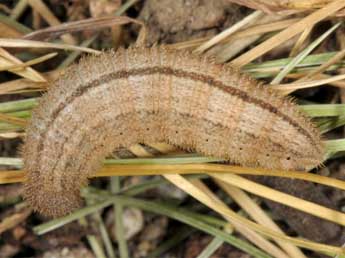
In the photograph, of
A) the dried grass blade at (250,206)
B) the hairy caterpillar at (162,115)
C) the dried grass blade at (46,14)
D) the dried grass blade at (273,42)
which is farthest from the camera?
the dried grass blade at (46,14)

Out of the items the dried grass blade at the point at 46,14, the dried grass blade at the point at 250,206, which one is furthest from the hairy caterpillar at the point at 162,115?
the dried grass blade at the point at 46,14

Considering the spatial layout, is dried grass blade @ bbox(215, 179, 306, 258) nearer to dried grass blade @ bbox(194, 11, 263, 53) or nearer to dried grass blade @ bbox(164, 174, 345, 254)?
dried grass blade @ bbox(164, 174, 345, 254)

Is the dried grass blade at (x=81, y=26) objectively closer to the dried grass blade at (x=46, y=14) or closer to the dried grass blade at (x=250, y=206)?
the dried grass blade at (x=46, y=14)

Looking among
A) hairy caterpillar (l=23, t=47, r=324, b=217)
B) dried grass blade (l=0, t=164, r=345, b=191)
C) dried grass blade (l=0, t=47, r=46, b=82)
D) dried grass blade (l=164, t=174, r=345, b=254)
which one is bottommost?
dried grass blade (l=164, t=174, r=345, b=254)

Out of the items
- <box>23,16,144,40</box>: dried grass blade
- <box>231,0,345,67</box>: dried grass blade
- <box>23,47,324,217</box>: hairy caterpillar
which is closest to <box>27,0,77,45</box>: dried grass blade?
<box>23,16,144,40</box>: dried grass blade

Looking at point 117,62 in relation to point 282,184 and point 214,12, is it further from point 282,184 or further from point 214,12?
point 282,184

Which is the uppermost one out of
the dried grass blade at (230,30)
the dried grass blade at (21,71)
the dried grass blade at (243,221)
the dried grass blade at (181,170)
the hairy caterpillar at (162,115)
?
the dried grass blade at (230,30)

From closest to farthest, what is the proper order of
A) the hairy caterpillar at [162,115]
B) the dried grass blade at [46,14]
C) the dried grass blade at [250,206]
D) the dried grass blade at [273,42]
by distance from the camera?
the hairy caterpillar at [162,115] < the dried grass blade at [273,42] < the dried grass blade at [250,206] < the dried grass blade at [46,14]

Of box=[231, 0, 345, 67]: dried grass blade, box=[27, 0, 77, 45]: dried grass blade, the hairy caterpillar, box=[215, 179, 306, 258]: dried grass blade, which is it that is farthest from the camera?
box=[27, 0, 77, 45]: dried grass blade

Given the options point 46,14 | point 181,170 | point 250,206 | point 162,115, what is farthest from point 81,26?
point 250,206

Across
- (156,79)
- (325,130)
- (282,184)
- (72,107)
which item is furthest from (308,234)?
(72,107)
